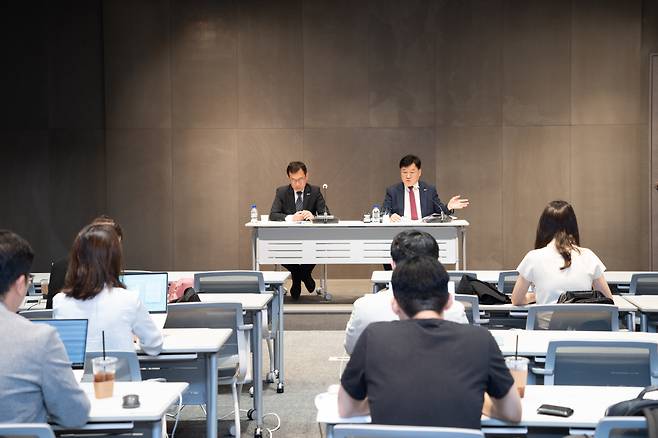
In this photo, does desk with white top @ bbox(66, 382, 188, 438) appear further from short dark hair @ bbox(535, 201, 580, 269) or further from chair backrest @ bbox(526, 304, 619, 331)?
short dark hair @ bbox(535, 201, 580, 269)

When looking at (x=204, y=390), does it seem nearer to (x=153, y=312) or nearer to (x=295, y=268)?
(x=153, y=312)

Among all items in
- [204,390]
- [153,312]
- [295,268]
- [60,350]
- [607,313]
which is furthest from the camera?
[295,268]

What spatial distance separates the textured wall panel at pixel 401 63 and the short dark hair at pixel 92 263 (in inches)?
302

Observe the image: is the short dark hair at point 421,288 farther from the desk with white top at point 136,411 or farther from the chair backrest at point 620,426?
the desk with white top at point 136,411

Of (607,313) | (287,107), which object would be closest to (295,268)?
(287,107)

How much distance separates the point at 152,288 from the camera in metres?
4.69

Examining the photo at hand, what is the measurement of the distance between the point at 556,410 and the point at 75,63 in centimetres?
970

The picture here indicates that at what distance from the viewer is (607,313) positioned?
443 cm

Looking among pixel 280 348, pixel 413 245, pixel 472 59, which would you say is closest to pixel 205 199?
pixel 472 59

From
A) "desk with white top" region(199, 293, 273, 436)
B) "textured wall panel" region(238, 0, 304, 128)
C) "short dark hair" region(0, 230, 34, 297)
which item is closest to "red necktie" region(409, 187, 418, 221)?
"textured wall panel" region(238, 0, 304, 128)

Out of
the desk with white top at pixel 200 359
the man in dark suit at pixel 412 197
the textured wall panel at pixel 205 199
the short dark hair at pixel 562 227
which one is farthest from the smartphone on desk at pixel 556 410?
the textured wall panel at pixel 205 199

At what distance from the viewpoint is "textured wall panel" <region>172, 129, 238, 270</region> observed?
445 inches

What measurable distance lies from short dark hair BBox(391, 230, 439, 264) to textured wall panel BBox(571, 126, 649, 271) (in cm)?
769

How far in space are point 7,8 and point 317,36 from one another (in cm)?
392
